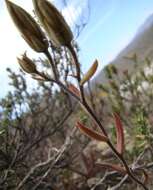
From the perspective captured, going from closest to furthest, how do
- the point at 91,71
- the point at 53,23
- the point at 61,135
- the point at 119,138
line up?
the point at 53,23 < the point at 91,71 < the point at 119,138 < the point at 61,135

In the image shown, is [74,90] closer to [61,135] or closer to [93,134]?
[93,134]

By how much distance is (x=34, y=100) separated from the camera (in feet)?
24.4

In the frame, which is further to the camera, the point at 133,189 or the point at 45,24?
the point at 133,189

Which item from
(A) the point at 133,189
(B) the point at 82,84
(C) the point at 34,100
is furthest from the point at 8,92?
(B) the point at 82,84

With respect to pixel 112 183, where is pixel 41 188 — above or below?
above

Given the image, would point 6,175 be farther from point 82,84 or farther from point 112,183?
point 82,84

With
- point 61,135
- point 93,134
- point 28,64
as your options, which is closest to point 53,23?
point 28,64

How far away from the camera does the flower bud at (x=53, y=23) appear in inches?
53.7

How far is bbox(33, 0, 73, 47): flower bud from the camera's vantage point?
1363mm

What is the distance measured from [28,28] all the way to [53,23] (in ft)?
0.30

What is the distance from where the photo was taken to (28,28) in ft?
4.65

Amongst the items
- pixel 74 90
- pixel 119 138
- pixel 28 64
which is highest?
pixel 28 64

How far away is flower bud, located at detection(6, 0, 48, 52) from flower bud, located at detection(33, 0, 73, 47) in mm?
48

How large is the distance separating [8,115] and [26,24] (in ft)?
9.59
